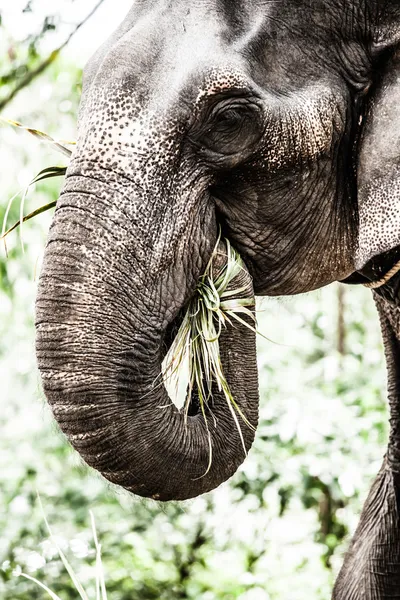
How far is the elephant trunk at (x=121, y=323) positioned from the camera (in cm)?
191

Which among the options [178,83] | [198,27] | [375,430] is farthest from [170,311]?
[375,430]

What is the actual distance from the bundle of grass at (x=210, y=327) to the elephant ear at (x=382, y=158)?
1.05 ft

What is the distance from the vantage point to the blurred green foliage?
14.2ft

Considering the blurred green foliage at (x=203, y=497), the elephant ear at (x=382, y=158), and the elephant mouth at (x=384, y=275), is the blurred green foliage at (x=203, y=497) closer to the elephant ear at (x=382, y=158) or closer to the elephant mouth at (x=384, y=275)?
the elephant mouth at (x=384, y=275)

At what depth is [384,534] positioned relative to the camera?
3182mm

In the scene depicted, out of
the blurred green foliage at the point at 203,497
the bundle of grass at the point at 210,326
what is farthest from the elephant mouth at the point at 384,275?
the blurred green foliage at the point at 203,497

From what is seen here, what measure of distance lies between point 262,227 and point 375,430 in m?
2.38

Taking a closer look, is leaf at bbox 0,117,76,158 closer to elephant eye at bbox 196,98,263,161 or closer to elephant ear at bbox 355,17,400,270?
elephant eye at bbox 196,98,263,161

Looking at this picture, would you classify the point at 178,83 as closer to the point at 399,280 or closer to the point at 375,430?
the point at 399,280

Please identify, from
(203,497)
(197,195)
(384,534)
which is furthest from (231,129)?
(203,497)

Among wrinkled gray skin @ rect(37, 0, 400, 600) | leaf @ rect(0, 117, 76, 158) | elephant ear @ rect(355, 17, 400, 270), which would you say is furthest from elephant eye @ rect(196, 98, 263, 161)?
leaf @ rect(0, 117, 76, 158)

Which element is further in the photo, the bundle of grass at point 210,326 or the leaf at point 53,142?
the leaf at point 53,142

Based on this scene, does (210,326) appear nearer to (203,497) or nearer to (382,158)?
(382,158)

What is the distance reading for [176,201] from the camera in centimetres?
208
